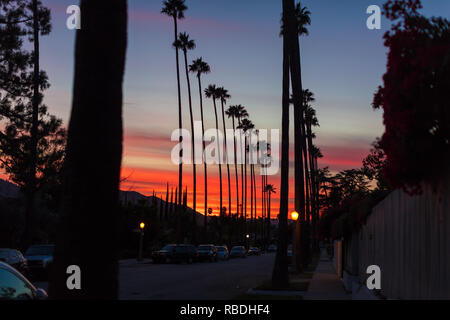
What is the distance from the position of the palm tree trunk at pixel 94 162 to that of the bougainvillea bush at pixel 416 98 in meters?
3.56

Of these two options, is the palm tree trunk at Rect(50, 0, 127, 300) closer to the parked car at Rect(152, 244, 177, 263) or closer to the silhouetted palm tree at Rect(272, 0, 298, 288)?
the silhouetted palm tree at Rect(272, 0, 298, 288)

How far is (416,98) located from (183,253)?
43605 mm

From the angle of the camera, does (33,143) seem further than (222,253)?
No

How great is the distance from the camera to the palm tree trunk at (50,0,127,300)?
616cm

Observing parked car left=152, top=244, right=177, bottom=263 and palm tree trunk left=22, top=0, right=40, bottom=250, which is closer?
palm tree trunk left=22, top=0, right=40, bottom=250

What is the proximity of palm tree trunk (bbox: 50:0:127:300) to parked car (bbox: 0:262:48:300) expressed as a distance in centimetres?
135

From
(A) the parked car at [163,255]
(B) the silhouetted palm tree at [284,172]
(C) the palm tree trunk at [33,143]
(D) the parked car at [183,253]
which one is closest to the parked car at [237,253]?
(D) the parked car at [183,253]

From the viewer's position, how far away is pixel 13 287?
24.9ft

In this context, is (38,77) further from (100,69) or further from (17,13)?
(100,69)

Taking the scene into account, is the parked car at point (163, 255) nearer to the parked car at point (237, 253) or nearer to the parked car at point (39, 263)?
the parked car at point (39, 263)

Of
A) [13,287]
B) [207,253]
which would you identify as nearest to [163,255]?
[207,253]

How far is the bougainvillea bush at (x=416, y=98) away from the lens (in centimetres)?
680

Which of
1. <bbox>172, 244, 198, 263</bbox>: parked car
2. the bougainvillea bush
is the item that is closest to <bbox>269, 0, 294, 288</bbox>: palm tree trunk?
the bougainvillea bush

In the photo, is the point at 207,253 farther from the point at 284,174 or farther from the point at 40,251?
the point at 284,174
